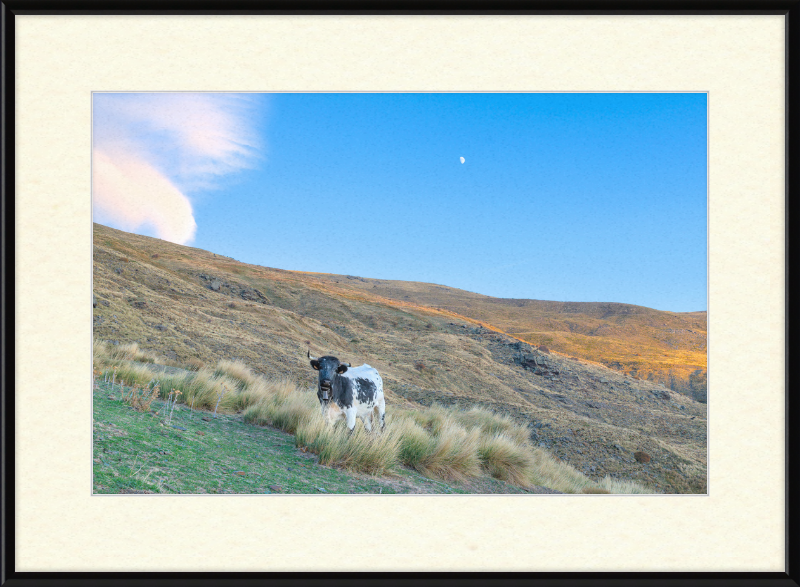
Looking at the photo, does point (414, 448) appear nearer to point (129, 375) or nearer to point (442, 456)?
point (442, 456)

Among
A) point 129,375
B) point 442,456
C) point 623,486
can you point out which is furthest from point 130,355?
point 623,486

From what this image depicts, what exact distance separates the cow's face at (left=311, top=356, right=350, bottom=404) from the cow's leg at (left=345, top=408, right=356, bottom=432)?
40 cm

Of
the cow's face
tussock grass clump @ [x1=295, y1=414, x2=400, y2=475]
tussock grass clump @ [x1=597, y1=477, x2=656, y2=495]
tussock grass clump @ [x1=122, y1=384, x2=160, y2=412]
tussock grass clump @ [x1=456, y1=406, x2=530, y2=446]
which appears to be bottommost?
A: tussock grass clump @ [x1=597, y1=477, x2=656, y2=495]

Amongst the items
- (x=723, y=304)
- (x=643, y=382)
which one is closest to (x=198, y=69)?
(x=723, y=304)

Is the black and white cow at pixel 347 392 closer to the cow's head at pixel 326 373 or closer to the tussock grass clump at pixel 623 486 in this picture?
the cow's head at pixel 326 373

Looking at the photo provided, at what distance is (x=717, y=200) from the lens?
163 inches

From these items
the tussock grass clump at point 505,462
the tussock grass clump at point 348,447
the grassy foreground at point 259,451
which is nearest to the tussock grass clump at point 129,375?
the grassy foreground at point 259,451

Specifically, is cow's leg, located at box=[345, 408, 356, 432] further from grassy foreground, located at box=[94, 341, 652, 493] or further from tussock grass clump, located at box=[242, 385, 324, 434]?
tussock grass clump, located at box=[242, 385, 324, 434]

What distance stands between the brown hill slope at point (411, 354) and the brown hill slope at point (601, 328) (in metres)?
5.50

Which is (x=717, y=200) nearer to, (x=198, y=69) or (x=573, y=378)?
(x=198, y=69)

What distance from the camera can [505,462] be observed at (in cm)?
684

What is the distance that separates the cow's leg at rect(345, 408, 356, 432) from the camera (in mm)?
5609

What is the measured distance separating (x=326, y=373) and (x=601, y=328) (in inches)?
2116

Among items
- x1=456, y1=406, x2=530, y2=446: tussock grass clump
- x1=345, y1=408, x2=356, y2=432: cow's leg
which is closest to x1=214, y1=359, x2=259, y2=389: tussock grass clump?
x1=345, y1=408, x2=356, y2=432: cow's leg
